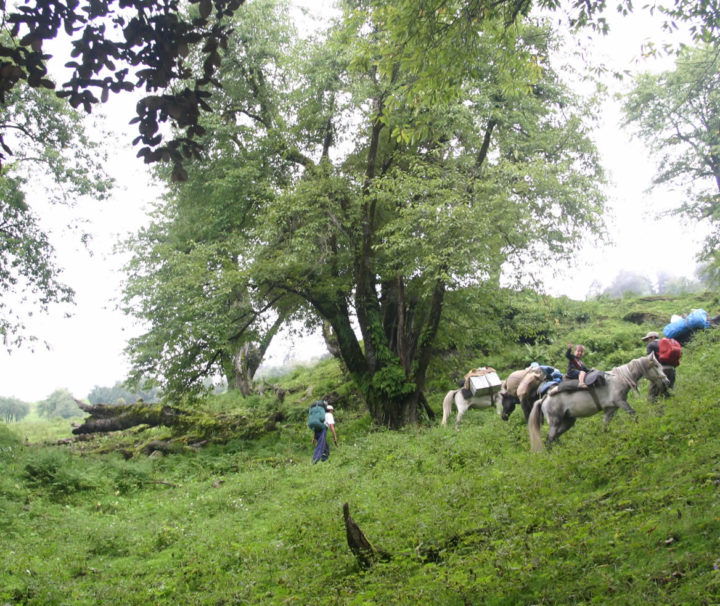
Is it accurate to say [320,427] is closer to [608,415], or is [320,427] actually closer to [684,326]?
[608,415]

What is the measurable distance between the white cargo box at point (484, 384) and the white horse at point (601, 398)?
459 centimetres

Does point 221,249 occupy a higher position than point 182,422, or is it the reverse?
point 221,249

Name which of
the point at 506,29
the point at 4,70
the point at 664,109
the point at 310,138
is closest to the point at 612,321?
the point at 664,109

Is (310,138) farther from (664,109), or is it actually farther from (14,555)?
(664,109)

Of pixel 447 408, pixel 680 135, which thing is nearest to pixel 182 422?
pixel 447 408

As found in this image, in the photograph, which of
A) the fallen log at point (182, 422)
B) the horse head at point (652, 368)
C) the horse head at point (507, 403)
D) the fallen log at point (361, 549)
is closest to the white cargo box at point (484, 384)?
the horse head at point (507, 403)

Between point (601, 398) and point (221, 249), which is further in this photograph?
point (221, 249)

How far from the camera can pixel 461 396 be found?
1567 centimetres

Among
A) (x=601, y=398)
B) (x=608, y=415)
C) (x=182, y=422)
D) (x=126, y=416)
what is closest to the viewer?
(x=601, y=398)

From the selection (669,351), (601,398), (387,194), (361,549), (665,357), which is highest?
(387,194)

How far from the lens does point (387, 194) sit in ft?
54.0

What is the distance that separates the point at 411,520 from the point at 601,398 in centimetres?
459

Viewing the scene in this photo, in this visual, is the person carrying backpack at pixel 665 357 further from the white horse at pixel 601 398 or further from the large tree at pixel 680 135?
the large tree at pixel 680 135

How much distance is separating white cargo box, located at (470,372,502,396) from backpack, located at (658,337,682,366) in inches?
189
